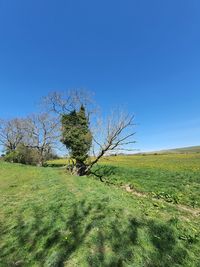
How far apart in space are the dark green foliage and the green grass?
2173cm

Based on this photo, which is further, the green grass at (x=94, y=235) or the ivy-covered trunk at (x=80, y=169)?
the ivy-covered trunk at (x=80, y=169)

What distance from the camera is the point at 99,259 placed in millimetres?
4750

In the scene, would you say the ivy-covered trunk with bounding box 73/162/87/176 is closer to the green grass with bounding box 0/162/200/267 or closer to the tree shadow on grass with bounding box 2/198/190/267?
the green grass with bounding box 0/162/200/267

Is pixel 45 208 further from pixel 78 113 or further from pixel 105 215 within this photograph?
pixel 78 113

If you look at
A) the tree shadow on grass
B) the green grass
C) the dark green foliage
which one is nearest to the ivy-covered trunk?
the dark green foliage

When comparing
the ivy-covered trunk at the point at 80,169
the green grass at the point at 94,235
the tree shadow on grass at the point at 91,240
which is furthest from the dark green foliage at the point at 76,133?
the tree shadow on grass at the point at 91,240

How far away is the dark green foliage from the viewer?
1213 inches

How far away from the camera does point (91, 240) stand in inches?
218

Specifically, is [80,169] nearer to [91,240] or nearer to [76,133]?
[76,133]

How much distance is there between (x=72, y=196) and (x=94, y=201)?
146 cm

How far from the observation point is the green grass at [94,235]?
4.84 m

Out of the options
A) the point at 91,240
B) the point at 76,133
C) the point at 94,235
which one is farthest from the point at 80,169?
the point at 91,240

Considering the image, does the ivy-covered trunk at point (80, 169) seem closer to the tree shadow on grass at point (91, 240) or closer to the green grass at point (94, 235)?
the green grass at point (94, 235)

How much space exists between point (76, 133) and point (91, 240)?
88.0ft
